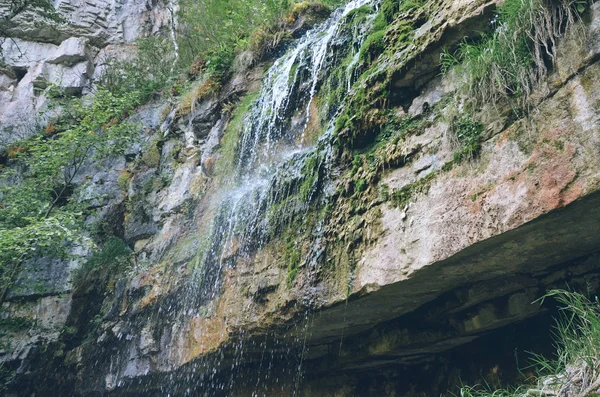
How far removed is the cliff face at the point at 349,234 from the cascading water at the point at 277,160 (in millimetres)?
31

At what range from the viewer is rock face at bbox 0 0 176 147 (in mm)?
13321

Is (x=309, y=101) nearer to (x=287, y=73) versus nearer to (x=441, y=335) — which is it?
(x=287, y=73)

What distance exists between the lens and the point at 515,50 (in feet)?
10.00

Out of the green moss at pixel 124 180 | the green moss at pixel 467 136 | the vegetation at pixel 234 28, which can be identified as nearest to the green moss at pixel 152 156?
the green moss at pixel 124 180

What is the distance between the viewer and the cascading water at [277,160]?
16.2ft

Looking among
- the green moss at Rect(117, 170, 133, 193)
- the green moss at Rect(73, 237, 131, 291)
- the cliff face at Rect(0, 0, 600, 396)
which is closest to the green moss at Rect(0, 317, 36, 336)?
the cliff face at Rect(0, 0, 600, 396)

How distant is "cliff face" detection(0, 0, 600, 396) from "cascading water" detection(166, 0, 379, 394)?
0.03 m

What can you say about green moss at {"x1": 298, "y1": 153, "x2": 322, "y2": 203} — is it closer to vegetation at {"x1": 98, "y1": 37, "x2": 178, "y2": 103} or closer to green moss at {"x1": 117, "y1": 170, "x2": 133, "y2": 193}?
green moss at {"x1": 117, "y1": 170, "x2": 133, "y2": 193}

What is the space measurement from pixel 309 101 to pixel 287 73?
36.6 inches

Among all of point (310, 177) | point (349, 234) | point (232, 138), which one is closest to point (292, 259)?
point (349, 234)

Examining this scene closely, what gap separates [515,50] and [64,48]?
580 inches

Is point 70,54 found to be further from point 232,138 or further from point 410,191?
point 410,191

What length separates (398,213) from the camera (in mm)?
3582

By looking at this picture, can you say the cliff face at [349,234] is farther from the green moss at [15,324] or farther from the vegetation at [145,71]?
the vegetation at [145,71]
